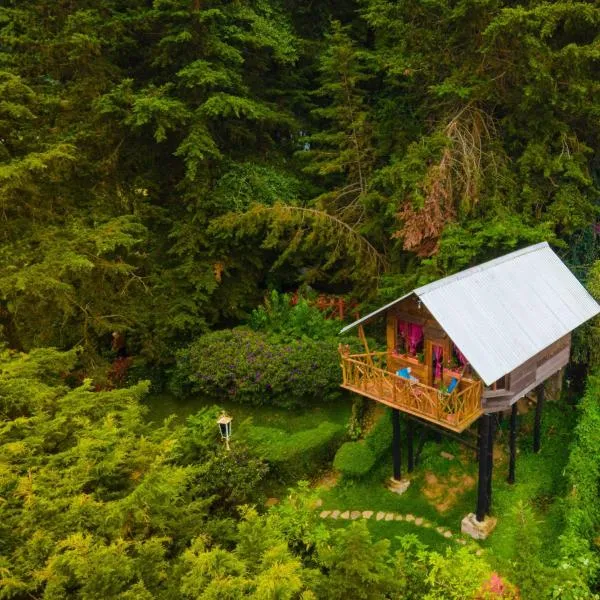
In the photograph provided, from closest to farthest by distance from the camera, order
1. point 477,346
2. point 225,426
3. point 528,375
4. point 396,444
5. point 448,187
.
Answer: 1. point 477,346
2. point 528,375
3. point 225,426
4. point 396,444
5. point 448,187

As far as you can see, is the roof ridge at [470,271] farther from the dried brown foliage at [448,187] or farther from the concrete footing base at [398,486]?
the concrete footing base at [398,486]

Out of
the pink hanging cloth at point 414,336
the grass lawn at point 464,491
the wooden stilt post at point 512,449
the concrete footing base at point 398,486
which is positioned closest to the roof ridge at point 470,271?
the pink hanging cloth at point 414,336

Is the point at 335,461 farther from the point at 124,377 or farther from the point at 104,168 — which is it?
the point at 104,168

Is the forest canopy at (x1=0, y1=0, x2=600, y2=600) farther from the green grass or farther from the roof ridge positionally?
the roof ridge

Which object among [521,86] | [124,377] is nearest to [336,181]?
[521,86]

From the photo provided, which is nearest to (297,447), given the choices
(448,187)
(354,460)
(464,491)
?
Answer: (354,460)

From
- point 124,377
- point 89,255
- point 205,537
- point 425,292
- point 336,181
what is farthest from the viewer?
point 336,181

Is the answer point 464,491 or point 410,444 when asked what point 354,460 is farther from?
point 464,491
